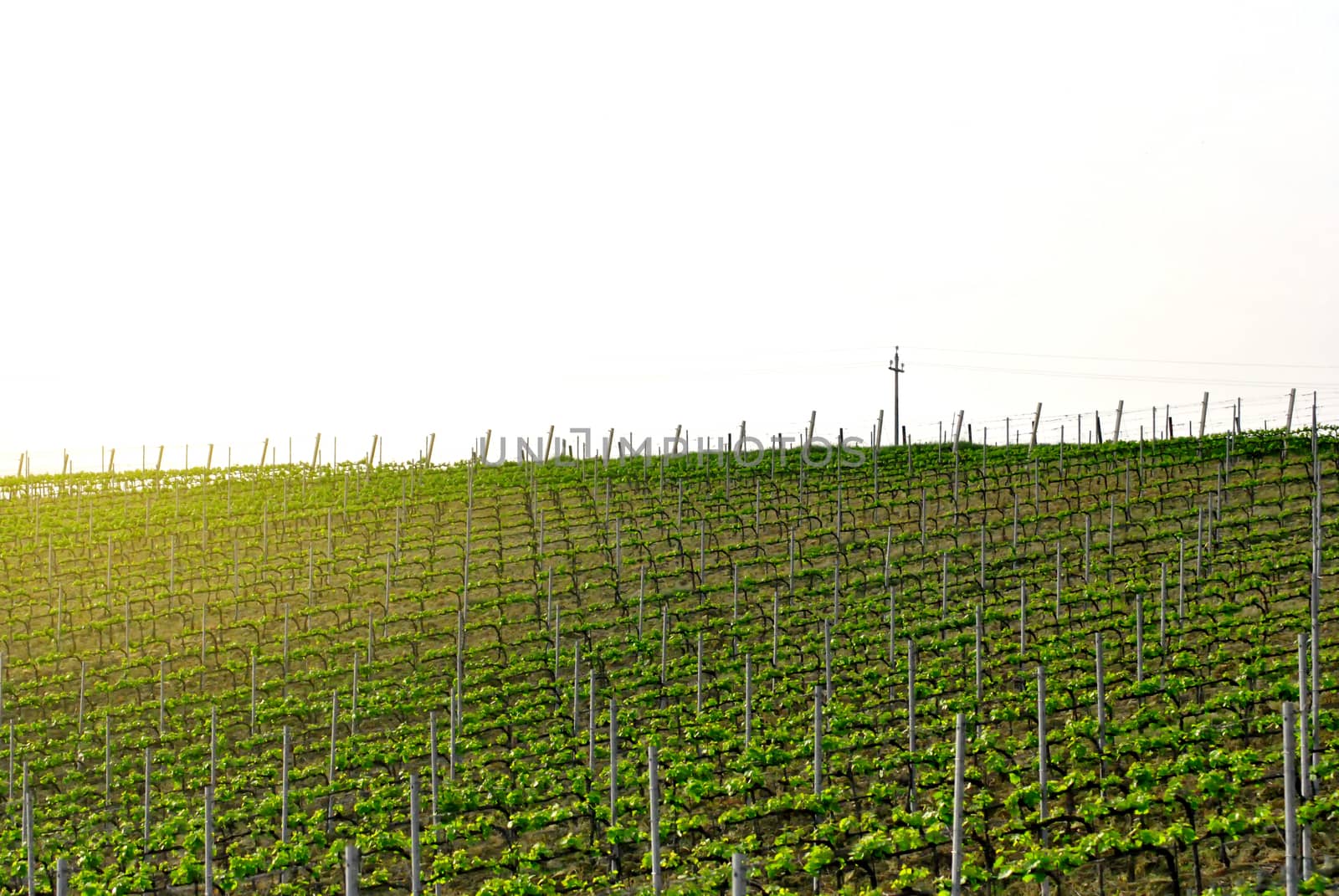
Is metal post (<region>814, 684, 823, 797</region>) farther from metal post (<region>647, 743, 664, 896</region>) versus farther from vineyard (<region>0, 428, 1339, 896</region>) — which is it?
metal post (<region>647, 743, 664, 896</region>)

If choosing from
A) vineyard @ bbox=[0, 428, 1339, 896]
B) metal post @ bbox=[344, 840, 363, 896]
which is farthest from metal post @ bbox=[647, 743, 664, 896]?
metal post @ bbox=[344, 840, 363, 896]

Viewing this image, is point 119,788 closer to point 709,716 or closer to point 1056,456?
point 709,716

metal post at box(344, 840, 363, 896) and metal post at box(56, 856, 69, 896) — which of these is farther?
metal post at box(56, 856, 69, 896)

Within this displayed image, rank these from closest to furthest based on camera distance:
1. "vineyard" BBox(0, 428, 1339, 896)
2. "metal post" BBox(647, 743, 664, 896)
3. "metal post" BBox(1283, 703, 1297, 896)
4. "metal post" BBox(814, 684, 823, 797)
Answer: "metal post" BBox(1283, 703, 1297, 896) → "metal post" BBox(647, 743, 664, 896) → "vineyard" BBox(0, 428, 1339, 896) → "metal post" BBox(814, 684, 823, 797)

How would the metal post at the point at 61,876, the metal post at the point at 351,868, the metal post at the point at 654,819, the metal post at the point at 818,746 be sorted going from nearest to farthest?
the metal post at the point at 351,868 < the metal post at the point at 61,876 < the metal post at the point at 654,819 < the metal post at the point at 818,746

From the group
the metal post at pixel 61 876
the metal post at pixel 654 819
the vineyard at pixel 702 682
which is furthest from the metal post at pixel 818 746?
the metal post at pixel 61 876

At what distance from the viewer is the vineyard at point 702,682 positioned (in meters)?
10.8

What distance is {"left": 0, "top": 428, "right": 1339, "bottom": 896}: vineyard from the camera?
10.8 m

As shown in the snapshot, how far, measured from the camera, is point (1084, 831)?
1059 centimetres

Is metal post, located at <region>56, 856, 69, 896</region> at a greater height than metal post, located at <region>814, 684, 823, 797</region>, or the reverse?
metal post, located at <region>814, 684, 823, 797</region>

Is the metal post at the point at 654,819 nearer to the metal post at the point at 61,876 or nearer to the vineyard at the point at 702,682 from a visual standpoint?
the vineyard at the point at 702,682

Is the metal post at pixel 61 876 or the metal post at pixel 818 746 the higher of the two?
the metal post at pixel 818 746

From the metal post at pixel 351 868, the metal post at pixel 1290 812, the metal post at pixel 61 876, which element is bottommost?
the metal post at pixel 61 876

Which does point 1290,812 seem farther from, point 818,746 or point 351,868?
point 351,868
